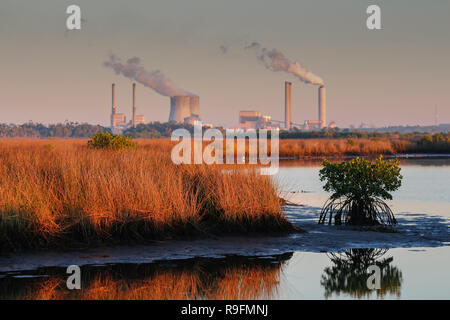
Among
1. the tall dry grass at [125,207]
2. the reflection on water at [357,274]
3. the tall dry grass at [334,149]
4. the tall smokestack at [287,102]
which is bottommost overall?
the reflection on water at [357,274]

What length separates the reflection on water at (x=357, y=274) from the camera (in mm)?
10031

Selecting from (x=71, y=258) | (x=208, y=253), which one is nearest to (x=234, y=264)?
(x=208, y=253)

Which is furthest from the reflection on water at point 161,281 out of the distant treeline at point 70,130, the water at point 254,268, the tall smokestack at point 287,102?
the tall smokestack at point 287,102

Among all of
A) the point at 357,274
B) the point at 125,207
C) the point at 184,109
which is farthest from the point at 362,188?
the point at 184,109

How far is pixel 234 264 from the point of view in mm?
11711

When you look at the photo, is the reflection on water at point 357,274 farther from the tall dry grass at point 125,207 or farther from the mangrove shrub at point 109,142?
the mangrove shrub at point 109,142

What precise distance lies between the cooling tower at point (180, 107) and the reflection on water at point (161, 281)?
13804cm

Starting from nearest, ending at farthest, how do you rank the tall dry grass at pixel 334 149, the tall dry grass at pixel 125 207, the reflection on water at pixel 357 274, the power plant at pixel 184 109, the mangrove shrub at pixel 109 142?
1. the reflection on water at pixel 357 274
2. the tall dry grass at pixel 125 207
3. the mangrove shrub at pixel 109 142
4. the tall dry grass at pixel 334 149
5. the power plant at pixel 184 109

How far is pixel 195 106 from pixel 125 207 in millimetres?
143913

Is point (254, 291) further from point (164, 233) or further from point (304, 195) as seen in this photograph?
point (304, 195)

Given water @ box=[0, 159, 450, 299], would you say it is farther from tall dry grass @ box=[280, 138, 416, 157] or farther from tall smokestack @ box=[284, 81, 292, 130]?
tall smokestack @ box=[284, 81, 292, 130]
